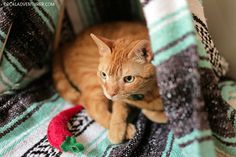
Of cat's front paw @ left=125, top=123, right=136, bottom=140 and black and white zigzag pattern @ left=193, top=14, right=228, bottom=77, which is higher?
black and white zigzag pattern @ left=193, top=14, right=228, bottom=77

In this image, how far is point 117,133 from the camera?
110 centimetres

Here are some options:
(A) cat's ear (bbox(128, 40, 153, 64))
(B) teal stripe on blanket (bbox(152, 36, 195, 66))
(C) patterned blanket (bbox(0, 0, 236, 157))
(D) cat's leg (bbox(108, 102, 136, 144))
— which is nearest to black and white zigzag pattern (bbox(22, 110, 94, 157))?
(C) patterned blanket (bbox(0, 0, 236, 157))

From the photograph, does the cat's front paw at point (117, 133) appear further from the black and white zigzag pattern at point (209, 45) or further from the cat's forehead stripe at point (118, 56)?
the black and white zigzag pattern at point (209, 45)

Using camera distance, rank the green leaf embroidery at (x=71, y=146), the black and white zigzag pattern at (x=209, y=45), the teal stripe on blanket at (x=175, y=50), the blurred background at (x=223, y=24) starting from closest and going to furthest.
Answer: the teal stripe on blanket at (x=175, y=50) < the black and white zigzag pattern at (x=209, y=45) < the green leaf embroidery at (x=71, y=146) < the blurred background at (x=223, y=24)

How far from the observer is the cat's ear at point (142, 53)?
0.98 meters

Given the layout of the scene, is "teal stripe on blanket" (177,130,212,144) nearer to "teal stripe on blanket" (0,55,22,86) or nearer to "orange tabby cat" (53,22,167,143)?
"orange tabby cat" (53,22,167,143)

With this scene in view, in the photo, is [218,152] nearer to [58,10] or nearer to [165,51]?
[165,51]

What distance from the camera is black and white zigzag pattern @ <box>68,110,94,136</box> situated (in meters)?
1.17

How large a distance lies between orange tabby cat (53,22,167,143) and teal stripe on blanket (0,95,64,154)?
0.06 metres

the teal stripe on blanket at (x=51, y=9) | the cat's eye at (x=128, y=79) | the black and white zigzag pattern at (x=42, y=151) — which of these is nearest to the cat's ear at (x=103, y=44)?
the cat's eye at (x=128, y=79)

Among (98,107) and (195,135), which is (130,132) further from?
(195,135)

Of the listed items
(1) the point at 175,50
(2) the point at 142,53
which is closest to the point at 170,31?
(1) the point at 175,50

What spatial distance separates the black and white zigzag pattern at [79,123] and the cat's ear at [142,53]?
31 cm

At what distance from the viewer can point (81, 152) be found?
1.07 meters
